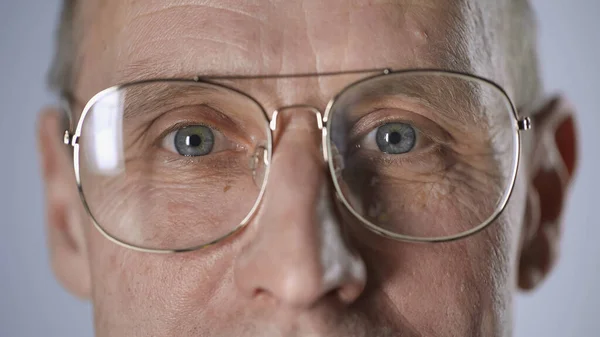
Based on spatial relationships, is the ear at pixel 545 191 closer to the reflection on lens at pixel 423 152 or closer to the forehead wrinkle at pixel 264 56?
the reflection on lens at pixel 423 152

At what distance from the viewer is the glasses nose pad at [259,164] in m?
1.38

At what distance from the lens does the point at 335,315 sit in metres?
1.29

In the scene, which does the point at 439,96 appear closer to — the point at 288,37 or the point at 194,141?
the point at 288,37

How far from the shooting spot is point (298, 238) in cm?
127

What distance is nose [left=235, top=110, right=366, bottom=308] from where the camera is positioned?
1.26m

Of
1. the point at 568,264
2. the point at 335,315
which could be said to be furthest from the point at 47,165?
the point at 568,264

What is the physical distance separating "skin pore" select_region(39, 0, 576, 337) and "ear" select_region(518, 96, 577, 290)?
192mm

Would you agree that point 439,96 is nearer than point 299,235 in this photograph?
No

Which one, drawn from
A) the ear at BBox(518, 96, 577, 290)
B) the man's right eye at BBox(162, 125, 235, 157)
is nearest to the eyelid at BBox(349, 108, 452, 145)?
the man's right eye at BBox(162, 125, 235, 157)

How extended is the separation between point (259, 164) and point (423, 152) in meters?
0.32

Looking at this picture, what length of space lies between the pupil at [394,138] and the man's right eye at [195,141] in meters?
0.30

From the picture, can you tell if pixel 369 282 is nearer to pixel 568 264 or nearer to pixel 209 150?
pixel 209 150

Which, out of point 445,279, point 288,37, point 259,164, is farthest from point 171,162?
point 445,279

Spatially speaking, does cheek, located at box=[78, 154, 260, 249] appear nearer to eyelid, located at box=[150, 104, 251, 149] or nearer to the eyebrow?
eyelid, located at box=[150, 104, 251, 149]
